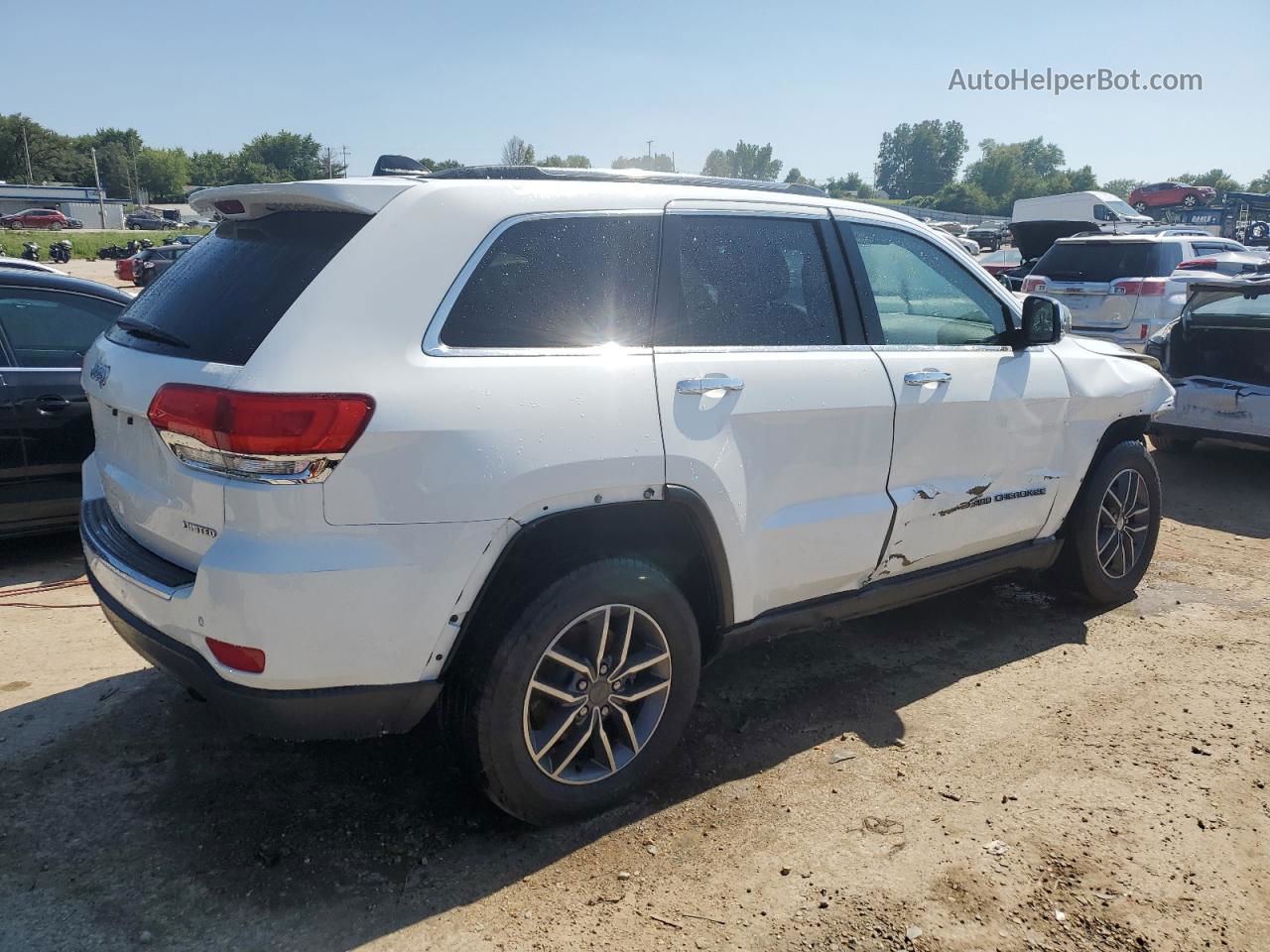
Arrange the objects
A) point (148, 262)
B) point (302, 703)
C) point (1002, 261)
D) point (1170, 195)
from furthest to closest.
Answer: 1. point (1170, 195)
2. point (148, 262)
3. point (1002, 261)
4. point (302, 703)

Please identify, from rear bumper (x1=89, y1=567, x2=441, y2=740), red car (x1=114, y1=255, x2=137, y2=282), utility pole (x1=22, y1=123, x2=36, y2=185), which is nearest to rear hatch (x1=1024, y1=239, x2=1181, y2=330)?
rear bumper (x1=89, y1=567, x2=441, y2=740)

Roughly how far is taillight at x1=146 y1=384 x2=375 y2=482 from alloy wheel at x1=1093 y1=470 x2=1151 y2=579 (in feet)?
12.3

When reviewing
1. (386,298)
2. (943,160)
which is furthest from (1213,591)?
(943,160)

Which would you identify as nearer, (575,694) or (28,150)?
(575,694)

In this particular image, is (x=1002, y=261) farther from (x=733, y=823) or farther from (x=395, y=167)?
(x=733, y=823)

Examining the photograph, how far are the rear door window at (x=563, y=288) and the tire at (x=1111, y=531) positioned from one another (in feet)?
9.09

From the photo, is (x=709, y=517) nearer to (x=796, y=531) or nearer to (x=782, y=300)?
(x=796, y=531)

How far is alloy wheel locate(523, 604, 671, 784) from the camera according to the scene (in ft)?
9.37

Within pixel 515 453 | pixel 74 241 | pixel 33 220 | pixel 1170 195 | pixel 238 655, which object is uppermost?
pixel 33 220

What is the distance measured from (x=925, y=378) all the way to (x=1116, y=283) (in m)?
8.55

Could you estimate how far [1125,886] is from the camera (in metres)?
2.75

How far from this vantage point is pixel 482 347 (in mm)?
2654

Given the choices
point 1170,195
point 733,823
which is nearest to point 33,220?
point 1170,195

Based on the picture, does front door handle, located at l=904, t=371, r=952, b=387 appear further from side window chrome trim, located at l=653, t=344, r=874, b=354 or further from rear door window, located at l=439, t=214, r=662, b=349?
rear door window, located at l=439, t=214, r=662, b=349
